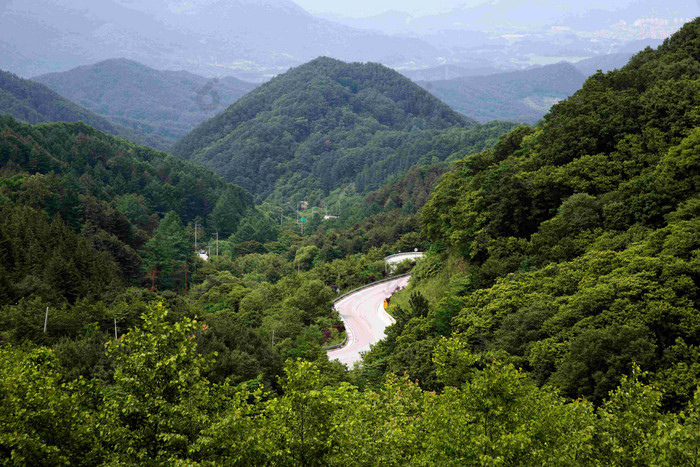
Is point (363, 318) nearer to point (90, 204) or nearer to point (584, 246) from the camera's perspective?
point (584, 246)

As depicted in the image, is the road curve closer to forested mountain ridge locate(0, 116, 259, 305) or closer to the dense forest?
the dense forest

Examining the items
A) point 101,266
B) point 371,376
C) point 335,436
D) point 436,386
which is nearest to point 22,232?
point 101,266

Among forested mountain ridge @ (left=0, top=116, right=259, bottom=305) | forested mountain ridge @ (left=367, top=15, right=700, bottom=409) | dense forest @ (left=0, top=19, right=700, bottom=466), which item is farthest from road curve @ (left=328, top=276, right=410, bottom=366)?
forested mountain ridge @ (left=0, top=116, right=259, bottom=305)

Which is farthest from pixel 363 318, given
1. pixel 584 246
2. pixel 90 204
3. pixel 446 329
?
pixel 90 204

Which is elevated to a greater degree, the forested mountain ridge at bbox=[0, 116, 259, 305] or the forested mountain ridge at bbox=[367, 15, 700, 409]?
the forested mountain ridge at bbox=[367, 15, 700, 409]

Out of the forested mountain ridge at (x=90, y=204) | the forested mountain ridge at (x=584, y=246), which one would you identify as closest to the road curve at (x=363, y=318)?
the forested mountain ridge at (x=584, y=246)

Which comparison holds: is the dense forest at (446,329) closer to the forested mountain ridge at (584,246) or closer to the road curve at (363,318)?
the forested mountain ridge at (584,246)
